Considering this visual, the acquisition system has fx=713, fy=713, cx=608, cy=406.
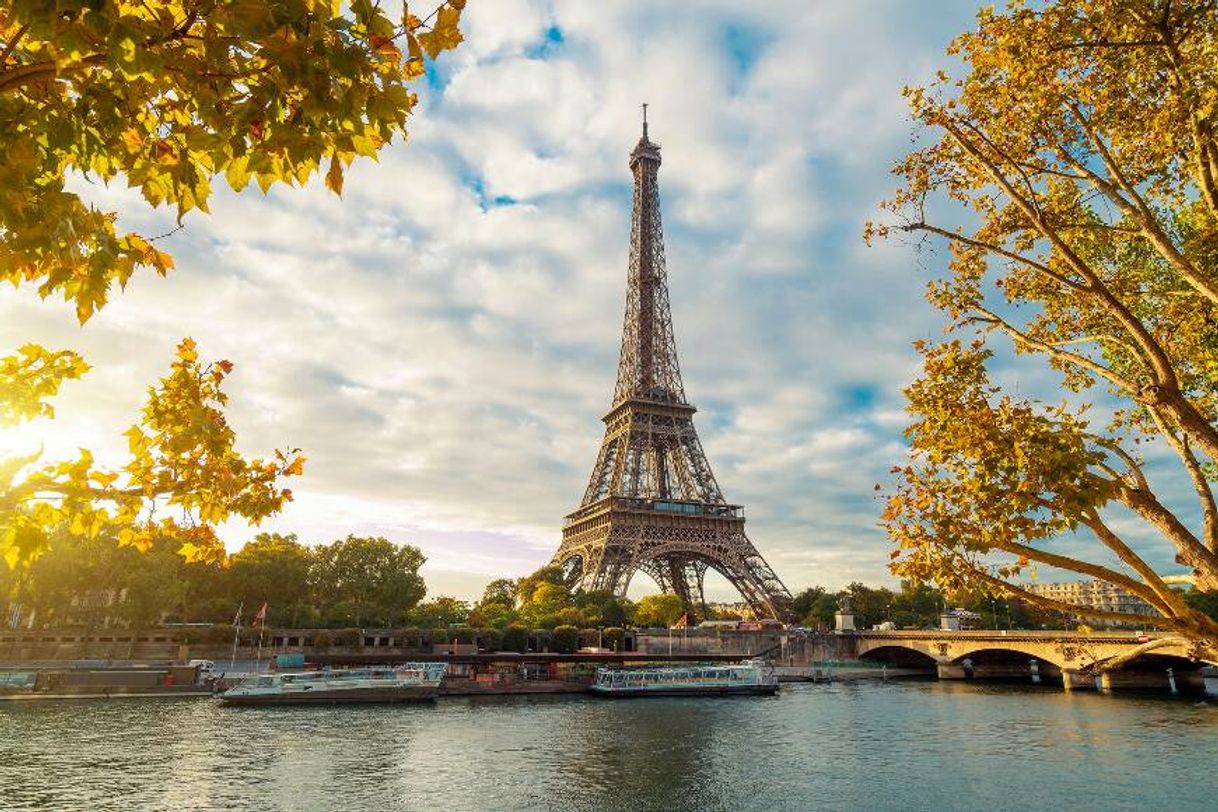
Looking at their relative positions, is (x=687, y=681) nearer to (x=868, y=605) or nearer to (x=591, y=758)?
(x=591, y=758)

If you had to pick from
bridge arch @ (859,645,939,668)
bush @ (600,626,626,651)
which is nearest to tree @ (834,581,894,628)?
bridge arch @ (859,645,939,668)

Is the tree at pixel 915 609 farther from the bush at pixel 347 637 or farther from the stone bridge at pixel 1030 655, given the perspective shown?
the bush at pixel 347 637

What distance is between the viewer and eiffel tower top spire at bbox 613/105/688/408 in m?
104

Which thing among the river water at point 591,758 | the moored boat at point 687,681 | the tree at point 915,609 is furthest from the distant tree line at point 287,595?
the tree at point 915,609

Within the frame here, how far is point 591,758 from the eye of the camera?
34.2 meters

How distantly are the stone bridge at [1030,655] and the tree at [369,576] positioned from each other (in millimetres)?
60205

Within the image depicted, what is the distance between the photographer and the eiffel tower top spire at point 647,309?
342 feet

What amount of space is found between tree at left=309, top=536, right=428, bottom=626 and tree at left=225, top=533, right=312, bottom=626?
228 centimetres

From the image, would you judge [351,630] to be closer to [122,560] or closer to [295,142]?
Answer: [122,560]

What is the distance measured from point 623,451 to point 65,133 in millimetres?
92249

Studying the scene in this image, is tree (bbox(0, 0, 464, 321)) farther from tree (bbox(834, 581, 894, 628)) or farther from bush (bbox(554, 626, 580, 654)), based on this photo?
tree (bbox(834, 581, 894, 628))

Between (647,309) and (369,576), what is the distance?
55.6 metres

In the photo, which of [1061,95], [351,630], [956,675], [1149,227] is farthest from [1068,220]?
[956,675]

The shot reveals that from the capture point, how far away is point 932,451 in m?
8.00
